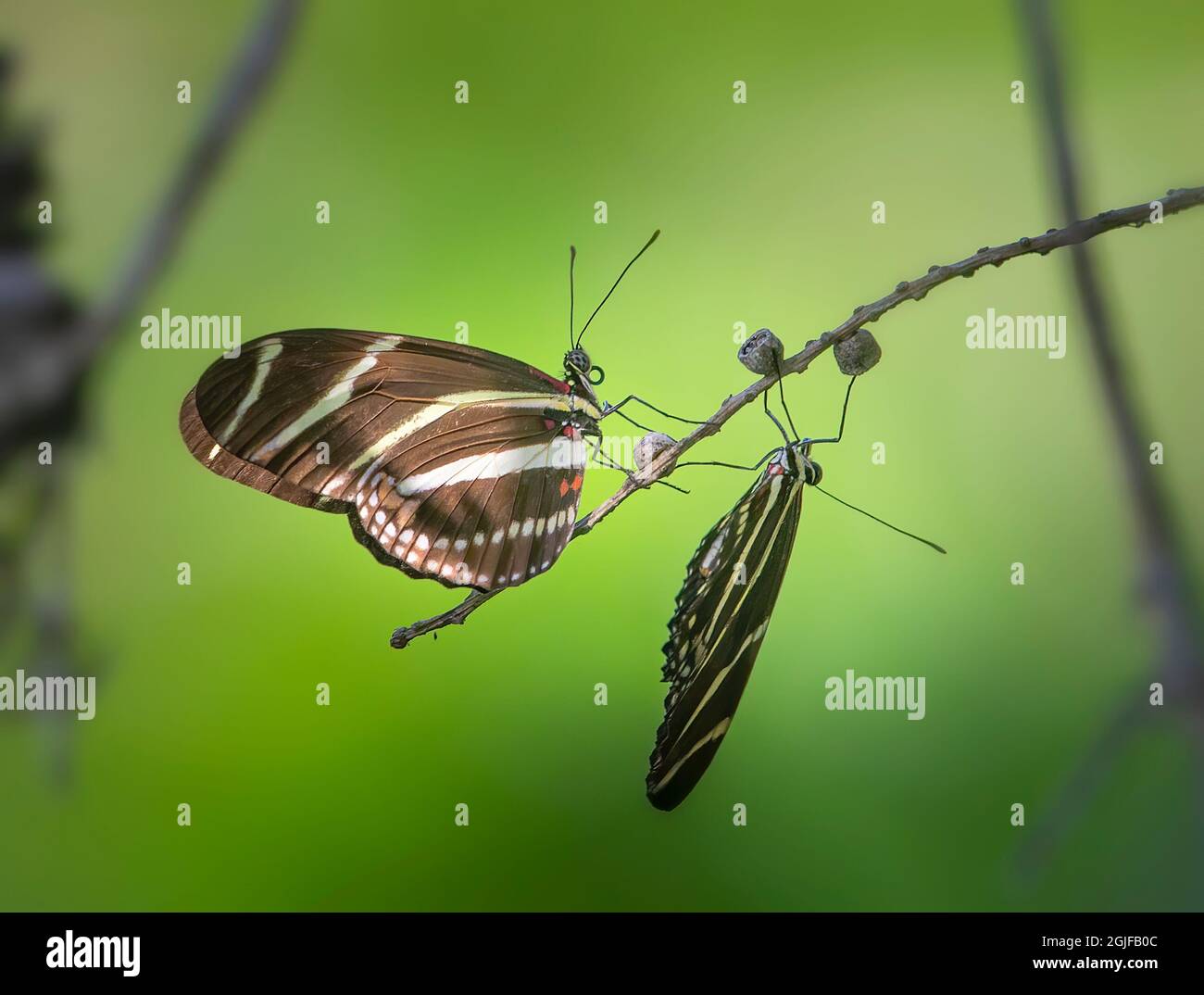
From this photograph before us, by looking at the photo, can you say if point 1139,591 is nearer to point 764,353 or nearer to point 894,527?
point 894,527

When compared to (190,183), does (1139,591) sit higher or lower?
lower

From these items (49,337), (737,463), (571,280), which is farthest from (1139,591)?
(49,337)

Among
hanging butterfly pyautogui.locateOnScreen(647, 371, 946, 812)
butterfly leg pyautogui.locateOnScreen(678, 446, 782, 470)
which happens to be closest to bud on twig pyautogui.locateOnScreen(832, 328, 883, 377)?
hanging butterfly pyautogui.locateOnScreen(647, 371, 946, 812)

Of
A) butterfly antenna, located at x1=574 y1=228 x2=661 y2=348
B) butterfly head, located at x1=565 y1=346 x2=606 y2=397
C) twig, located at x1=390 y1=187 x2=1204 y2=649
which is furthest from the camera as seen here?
butterfly antenna, located at x1=574 y1=228 x2=661 y2=348

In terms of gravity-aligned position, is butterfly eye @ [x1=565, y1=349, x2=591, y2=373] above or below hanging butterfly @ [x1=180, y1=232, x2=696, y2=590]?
above

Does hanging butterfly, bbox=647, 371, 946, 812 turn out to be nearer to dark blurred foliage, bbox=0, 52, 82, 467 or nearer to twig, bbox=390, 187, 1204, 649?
twig, bbox=390, 187, 1204, 649

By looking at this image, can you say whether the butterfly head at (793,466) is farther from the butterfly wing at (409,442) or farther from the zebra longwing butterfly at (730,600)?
the butterfly wing at (409,442)
